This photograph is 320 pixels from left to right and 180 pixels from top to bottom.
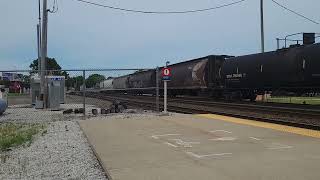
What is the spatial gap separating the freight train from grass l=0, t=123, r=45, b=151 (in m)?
7.40

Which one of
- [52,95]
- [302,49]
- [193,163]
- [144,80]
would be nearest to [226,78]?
[302,49]

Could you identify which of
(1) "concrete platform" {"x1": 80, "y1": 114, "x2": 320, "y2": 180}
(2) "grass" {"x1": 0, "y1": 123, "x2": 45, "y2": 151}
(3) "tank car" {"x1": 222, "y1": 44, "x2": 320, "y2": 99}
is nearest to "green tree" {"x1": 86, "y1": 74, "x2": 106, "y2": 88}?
(3) "tank car" {"x1": 222, "y1": 44, "x2": 320, "y2": 99}

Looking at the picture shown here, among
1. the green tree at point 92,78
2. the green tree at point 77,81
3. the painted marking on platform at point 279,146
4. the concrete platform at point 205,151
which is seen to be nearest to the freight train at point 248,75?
the green tree at point 77,81

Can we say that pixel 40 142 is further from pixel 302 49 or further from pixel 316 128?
pixel 302 49

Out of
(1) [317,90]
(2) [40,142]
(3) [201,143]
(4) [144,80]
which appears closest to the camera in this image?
(3) [201,143]

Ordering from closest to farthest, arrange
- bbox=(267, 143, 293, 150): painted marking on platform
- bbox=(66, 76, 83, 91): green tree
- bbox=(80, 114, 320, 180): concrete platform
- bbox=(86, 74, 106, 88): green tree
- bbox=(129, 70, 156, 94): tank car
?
1. bbox=(80, 114, 320, 180): concrete platform
2. bbox=(267, 143, 293, 150): painted marking on platform
3. bbox=(66, 76, 83, 91): green tree
4. bbox=(86, 74, 106, 88): green tree
5. bbox=(129, 70, 156, 94): tank car

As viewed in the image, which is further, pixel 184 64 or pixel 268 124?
pixel 184 64

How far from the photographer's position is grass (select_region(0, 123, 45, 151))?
12430mm

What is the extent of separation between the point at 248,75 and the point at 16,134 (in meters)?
18.7

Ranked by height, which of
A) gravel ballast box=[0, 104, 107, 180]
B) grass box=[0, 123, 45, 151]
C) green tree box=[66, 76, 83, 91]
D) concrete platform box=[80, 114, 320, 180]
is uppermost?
green tree box=[66, 76, 83, 91]

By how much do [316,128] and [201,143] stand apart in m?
4.48

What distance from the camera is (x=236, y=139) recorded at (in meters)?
11.9

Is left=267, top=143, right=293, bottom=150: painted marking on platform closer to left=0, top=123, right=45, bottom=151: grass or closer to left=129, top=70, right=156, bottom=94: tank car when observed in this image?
left=0, top=123, right=45, bottom=151: grass

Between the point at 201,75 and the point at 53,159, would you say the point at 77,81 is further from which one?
the point at 53,159
